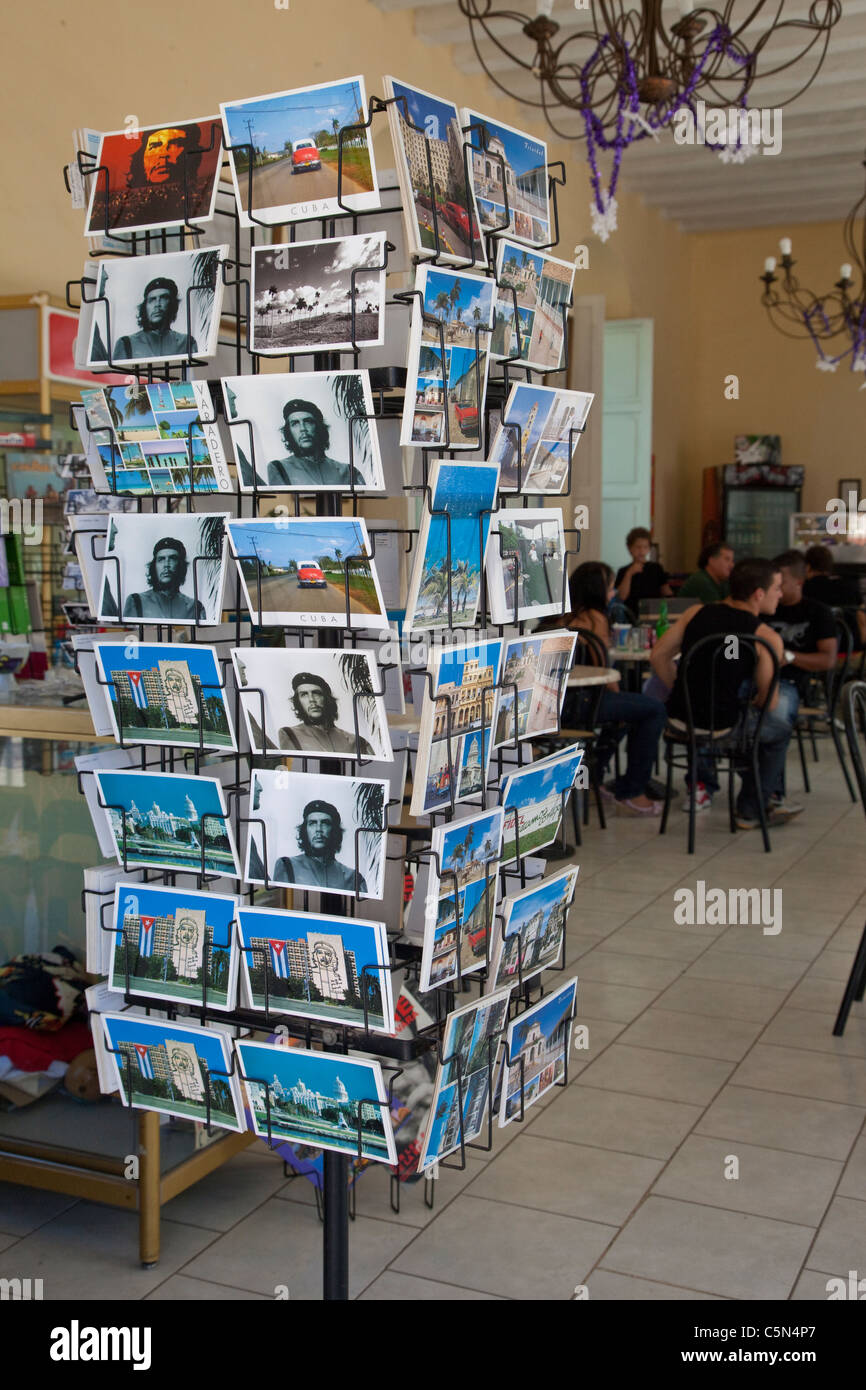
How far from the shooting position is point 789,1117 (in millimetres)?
3014

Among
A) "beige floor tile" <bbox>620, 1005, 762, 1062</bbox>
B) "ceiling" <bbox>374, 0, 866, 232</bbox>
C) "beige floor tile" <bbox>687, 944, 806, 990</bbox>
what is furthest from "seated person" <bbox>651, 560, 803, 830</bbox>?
"beige floor tile" <bbox>620, 1005, 762, 1062</bbox>

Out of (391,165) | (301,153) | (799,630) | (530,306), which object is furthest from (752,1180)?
(799,630)

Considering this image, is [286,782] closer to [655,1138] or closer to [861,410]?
[655,1138]

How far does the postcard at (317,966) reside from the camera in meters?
1.75

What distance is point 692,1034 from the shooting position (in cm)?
354

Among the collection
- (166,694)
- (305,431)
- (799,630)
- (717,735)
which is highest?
(305,431)

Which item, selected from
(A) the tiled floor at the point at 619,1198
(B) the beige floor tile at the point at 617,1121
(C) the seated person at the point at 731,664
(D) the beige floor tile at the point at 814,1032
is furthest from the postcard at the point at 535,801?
(C) the seated person at the point at 731,664

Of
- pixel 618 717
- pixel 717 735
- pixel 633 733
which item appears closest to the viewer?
pixel 717 735

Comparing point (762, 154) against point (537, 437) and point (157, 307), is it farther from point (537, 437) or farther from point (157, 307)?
point (157, 307)

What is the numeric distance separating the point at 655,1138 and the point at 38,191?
3.91m

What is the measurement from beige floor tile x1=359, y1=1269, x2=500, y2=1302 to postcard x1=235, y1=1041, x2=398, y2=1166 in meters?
0.54

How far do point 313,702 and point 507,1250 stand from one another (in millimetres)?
1243

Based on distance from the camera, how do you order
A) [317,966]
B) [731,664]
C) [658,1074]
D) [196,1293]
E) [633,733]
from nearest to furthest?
[317,966] → [196,1293] → [658,1074] → [731,664] → [633,733]
